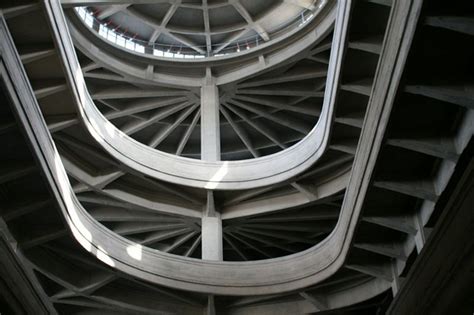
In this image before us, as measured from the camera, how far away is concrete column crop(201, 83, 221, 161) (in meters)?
26.1

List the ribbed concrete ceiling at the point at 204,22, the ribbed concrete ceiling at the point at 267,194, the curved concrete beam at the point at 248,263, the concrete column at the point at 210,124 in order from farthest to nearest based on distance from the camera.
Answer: the ribbed concrete ceiling at the point at 204,22, the concrete column at the point at 210,124, the ribbed concrete ceiling at the point at 267,194, the curved concrete beam at the point at 248,263

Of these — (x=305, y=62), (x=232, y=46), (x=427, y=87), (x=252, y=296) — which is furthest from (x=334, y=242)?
(x=232, y=46)

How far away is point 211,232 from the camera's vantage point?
79.0 feet

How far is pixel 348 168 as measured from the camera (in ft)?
73.4

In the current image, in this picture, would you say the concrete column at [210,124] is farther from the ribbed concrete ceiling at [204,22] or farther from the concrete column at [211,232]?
the ribbed concrete ceiling at [204,22]

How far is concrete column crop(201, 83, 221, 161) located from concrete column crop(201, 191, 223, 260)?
7.56 ft

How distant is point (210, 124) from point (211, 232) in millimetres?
5191

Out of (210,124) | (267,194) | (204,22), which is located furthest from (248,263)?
(204,22)

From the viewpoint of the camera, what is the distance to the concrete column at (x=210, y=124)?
26.1m

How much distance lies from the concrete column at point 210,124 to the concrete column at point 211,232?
2.30 m

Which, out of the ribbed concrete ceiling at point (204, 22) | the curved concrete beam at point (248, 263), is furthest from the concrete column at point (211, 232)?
the ribbed concrete ceiling at point (204, 22)

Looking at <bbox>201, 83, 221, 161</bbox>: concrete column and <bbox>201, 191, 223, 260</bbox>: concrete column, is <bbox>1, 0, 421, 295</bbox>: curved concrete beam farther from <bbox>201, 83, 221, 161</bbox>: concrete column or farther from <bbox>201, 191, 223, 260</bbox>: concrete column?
<bbox>201, 83, 221, 161</bbox>: concrete column

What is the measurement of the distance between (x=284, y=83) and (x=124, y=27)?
875 cm

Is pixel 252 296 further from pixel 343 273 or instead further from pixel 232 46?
pixel 232 46
